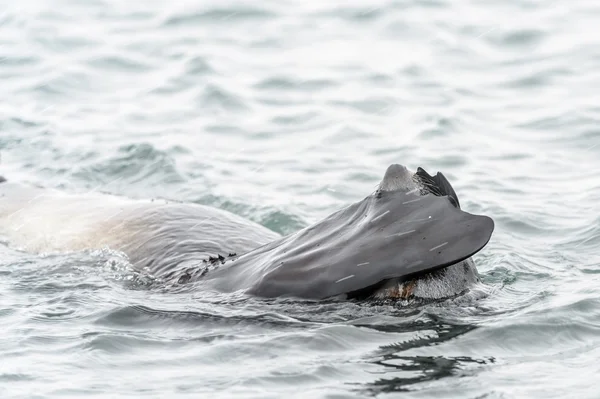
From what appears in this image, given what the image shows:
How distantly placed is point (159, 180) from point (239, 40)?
502 centimetres

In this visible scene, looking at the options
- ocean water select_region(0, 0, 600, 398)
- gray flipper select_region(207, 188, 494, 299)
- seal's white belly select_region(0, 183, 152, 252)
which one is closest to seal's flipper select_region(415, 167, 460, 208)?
gray flipper select_region(207, 188, 494, 299)

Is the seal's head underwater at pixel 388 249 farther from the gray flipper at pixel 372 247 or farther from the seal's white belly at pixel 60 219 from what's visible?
the seal's white belly at pixel 60 219

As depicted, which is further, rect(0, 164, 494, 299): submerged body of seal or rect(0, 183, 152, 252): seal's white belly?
rect(0, 183, 152, 252): seal's white belly

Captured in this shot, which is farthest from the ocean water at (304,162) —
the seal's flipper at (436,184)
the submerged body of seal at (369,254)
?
the seal's flipper at (436,184)

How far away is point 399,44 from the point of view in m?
13.2

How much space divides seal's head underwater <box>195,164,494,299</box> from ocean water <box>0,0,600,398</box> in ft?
0.35

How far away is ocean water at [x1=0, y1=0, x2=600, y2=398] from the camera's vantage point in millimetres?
4312

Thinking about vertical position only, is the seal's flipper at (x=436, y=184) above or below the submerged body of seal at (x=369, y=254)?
above

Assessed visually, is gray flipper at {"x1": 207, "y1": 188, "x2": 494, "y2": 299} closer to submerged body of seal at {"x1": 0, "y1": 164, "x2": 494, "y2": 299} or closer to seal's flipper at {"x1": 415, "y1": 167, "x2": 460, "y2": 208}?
submerged body of seal at {"x1": 0, "y1": 164, "x2": 494, "y2": 299}

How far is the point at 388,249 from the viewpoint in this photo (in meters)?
4.39

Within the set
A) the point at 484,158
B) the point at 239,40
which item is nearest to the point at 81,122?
the point at 239,40

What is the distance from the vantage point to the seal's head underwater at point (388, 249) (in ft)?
14.2

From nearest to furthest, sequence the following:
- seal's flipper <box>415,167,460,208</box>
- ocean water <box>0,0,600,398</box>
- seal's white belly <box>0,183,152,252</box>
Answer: ocean water <box>0,0,600,398</box>
seal's flipper <box>415,167,460,208</box>
seal's white belly <box>0,183,152,252</box>

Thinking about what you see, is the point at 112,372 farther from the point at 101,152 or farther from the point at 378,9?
the point at 378,9
